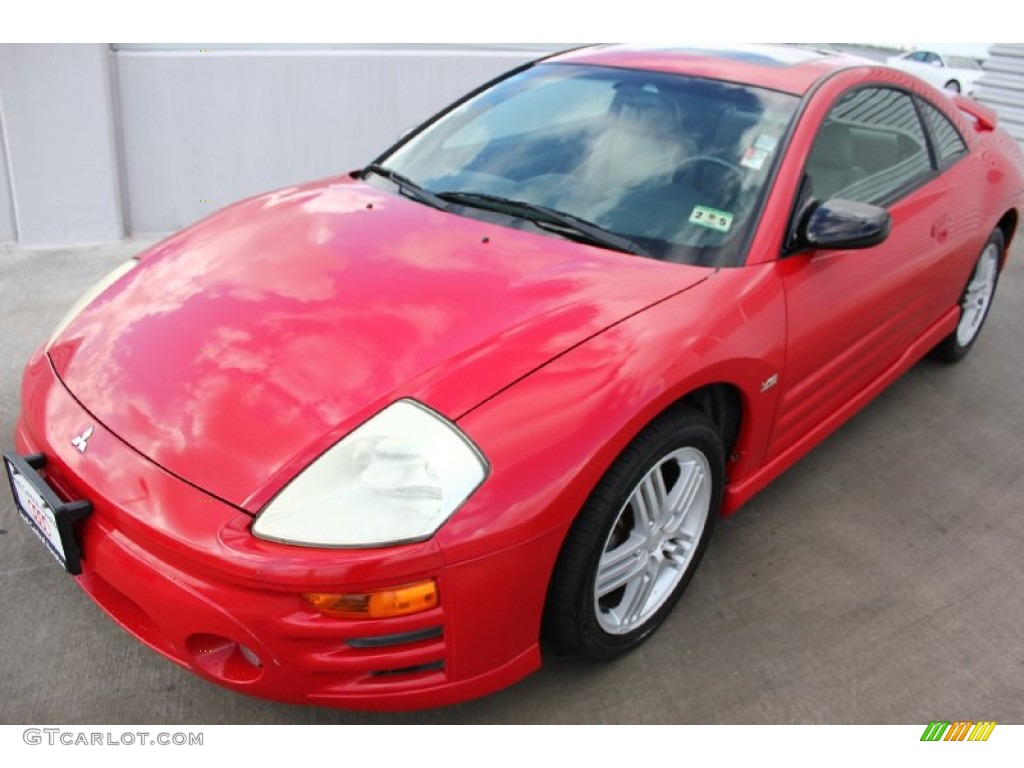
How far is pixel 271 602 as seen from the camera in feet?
5.81

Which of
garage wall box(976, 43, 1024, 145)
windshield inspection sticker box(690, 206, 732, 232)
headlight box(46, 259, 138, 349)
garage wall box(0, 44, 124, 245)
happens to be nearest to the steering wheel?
windshield inspection sticker box(690, 206, 732, 232)

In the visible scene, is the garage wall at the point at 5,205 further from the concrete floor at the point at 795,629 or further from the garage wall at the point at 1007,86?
the garage wall at the point at 1007,86

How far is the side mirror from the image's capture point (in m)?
2.53

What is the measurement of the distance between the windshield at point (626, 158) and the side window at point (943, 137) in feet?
3.24

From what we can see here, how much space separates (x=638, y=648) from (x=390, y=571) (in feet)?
3.13

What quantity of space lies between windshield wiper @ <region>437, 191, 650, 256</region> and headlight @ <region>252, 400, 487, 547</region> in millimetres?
866

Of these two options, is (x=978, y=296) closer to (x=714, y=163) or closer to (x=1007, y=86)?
(x=714, y=163)

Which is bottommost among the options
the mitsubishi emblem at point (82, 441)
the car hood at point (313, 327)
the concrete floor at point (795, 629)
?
the concrete floor at point (795, 629)

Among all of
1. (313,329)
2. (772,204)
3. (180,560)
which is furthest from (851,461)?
(180,560)

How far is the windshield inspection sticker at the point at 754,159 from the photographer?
2641mm

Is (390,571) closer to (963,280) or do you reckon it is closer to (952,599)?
(952,599)

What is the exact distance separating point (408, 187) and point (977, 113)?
2757mm

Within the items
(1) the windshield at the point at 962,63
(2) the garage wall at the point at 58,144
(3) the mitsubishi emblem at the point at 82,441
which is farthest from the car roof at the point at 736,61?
(1) the windshield at the point at 962,63

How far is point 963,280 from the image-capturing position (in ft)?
12.2
